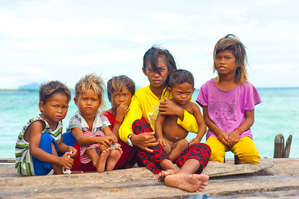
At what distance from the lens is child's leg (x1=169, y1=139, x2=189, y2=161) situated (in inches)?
130

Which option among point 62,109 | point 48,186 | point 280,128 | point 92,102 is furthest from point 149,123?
point 280,128

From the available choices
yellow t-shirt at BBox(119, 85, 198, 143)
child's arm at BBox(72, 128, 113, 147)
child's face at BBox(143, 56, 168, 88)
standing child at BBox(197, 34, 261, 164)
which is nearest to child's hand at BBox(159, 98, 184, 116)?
yellow t-shirt at BBox(119, 85, 198, 143)

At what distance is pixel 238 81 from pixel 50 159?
7.71ft

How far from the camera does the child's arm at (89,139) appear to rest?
3.14 m

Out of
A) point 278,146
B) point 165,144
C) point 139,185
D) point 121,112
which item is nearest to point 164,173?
point 139,185

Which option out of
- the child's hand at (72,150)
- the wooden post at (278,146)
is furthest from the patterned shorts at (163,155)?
the wooden post at (278,146)

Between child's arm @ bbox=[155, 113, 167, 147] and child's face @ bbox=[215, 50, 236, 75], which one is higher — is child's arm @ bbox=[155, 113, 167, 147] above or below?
below

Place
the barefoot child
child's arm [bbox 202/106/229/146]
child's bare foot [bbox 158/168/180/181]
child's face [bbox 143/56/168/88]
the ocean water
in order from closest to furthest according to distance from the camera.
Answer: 1. child's bare foot [bbox 158/168/180/181]
2. the barefoot child
3. child's face [bbox 143/56/168/88]
4. child's arm [bbox 202/106/229/146]
5. the ocean water

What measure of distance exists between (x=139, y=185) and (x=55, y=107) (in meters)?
1.22

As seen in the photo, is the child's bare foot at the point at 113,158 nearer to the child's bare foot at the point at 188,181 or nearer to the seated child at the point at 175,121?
the seated child at the point at 175,121

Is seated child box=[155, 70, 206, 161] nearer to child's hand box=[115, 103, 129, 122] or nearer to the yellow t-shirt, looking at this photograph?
the yellow t-shirt

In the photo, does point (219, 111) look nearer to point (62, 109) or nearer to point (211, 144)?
point (211, 144)

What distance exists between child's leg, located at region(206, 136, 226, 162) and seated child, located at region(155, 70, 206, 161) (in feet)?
0.81

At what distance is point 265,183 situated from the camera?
2.86 metres
